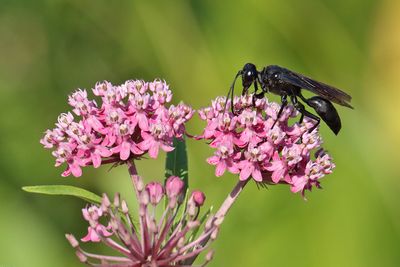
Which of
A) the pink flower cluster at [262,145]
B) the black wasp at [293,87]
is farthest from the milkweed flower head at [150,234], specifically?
the black wasp at [293,87]

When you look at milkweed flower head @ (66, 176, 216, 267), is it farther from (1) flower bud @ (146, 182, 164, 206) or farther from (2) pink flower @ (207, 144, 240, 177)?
(2) pink flower @ (207, 144, 240, 177)

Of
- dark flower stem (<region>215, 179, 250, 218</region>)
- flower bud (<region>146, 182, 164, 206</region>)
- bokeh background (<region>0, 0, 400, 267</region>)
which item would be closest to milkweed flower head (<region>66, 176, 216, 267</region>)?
flower bud (<region>146, 182, 164, 206</region>)

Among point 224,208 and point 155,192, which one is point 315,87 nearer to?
point 224,208

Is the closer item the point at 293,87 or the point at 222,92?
the point at 293,87

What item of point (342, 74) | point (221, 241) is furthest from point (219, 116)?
point (342, 74)

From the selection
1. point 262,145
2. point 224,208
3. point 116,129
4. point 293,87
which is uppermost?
point 116,129

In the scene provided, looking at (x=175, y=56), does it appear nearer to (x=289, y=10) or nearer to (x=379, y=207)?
(x=289, y=10)

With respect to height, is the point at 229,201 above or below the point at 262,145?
below

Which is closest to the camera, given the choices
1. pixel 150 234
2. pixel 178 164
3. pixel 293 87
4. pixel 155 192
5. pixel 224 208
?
pixel 150 234

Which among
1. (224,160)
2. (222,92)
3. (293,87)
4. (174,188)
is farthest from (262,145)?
(222,92)
